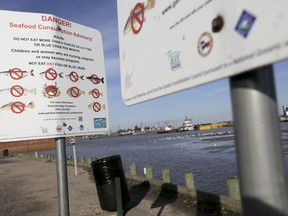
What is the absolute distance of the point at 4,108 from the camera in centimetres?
376

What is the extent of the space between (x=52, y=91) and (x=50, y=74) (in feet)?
0.59

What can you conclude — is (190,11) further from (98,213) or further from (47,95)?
(98,213)

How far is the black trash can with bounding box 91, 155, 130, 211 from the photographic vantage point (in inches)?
372

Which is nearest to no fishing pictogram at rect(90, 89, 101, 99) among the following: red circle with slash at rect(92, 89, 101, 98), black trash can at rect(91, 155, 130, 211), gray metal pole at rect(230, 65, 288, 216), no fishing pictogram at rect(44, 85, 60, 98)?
red circle with slash at rect(92, 89, 101, 98)

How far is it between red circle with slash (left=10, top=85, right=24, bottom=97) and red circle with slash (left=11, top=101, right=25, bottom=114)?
3.2 inches

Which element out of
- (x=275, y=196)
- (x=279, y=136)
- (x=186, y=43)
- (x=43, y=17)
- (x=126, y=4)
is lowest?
(x=275, y=196)

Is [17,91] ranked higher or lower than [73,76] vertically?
lower

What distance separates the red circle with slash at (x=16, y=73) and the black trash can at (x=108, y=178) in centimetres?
574

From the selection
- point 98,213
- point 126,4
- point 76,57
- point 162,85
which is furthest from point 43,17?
point 98,213

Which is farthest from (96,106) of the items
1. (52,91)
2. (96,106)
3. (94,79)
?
(52,91)

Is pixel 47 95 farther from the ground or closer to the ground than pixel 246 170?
farther from the ground

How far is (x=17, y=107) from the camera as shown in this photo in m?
3.82

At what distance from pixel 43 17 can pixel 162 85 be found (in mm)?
2624

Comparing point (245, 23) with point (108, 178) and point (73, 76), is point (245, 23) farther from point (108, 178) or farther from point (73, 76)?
point (108, 178)
